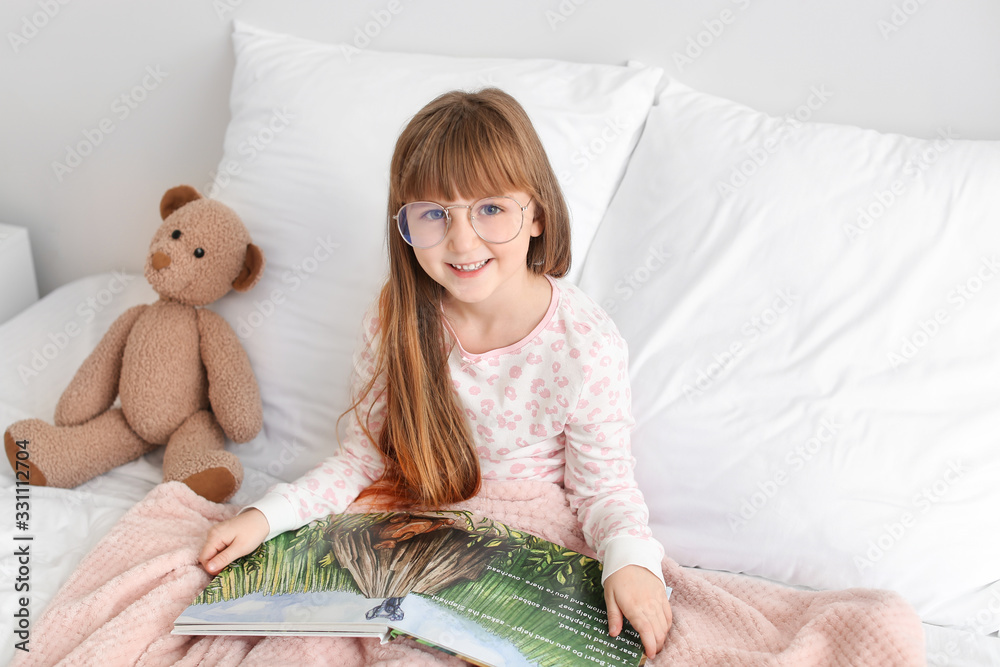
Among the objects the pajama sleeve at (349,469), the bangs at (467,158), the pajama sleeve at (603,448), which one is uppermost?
the bangs at (467,158)

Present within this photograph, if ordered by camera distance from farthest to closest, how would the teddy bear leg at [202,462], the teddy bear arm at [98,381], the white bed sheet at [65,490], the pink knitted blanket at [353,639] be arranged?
the teddy bear arm at [98,381]
the teddy bear leg at [202,462]
the white bed sheet at [65,490]
the pink knitted blanket at [353,639]

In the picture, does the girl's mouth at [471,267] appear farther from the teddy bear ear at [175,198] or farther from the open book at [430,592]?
the teddy bear ear at [175,198]

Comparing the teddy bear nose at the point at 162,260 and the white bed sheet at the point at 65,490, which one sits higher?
the teddy bear nose at the point at 162,260

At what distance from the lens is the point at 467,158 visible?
74 cm

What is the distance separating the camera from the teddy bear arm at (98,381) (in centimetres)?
109

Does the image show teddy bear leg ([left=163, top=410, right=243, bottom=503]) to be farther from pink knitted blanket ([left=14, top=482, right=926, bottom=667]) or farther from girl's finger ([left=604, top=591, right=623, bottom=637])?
girl's finger ([left=604, top=591, right=623, bottom=637])

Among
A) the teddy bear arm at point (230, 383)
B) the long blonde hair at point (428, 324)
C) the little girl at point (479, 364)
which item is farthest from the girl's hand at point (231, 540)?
the teddy bear arm at point (230, 383)

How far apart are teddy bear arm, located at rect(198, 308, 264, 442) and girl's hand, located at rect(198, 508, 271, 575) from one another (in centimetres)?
27

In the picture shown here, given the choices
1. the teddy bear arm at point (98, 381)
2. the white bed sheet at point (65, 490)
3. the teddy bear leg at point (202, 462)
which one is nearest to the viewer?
the white bed sheet at point (65, 490)

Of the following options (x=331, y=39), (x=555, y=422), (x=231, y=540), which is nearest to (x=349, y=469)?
(x=231, y=540)

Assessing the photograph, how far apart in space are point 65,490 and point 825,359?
100 centimetres

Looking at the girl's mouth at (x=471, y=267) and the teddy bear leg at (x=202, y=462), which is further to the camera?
the teddy bear leg at (x=202, y=462)

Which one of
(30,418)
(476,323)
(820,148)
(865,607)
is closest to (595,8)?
(820,148)

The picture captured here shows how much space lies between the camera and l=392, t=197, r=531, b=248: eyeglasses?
2.49 ft
